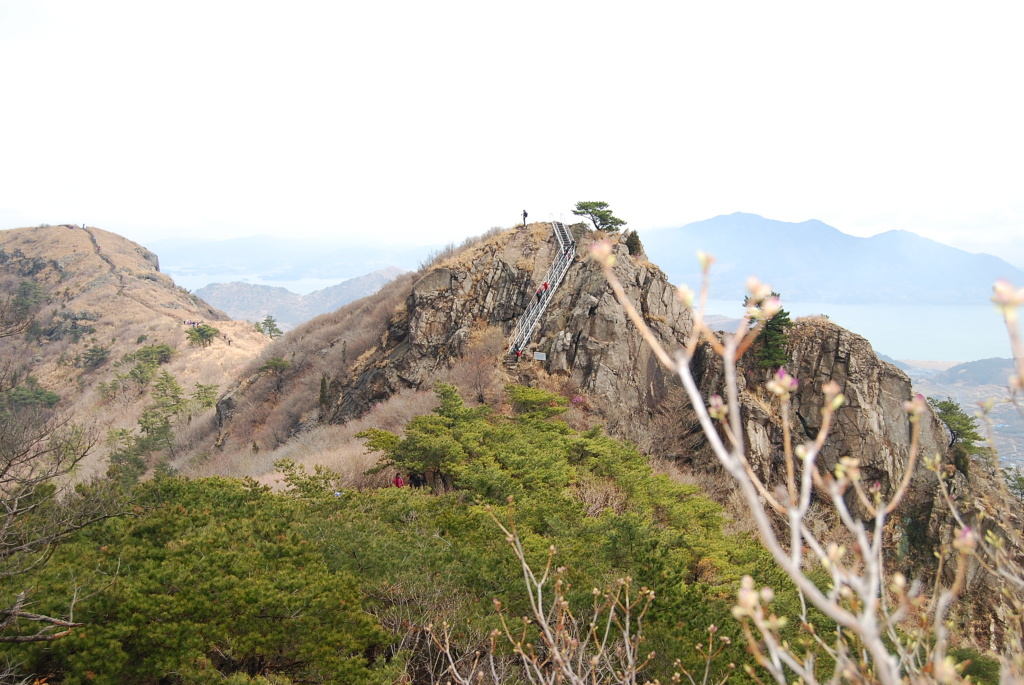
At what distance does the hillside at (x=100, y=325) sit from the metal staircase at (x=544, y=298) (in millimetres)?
24474

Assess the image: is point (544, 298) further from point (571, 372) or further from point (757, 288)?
point (757, 288)

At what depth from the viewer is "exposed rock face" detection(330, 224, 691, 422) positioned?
21.2m

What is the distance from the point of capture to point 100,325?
6425 cm

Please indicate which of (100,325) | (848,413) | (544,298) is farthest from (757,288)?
(100,325)

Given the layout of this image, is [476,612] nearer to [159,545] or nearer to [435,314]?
[159,545]

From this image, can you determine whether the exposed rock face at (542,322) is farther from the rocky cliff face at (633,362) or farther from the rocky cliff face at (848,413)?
the rocky cliff face at (848,413)

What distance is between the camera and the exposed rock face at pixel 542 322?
21.2m

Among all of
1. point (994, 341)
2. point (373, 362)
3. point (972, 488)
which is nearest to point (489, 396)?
point (373, 362)

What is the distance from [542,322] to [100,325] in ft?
207

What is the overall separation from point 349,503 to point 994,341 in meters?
243

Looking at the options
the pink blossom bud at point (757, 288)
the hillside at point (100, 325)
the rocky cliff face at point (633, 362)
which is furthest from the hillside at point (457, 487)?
the hillside at point (100, 325)

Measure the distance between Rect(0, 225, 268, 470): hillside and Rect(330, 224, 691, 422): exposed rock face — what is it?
1928 cm

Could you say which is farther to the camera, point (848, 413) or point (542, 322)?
point (542, 322)

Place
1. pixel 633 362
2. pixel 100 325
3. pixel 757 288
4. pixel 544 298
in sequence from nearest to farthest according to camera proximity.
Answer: pixel 757 288 → pixel 633 362 → pixel 544 298 → pixel 100 325
